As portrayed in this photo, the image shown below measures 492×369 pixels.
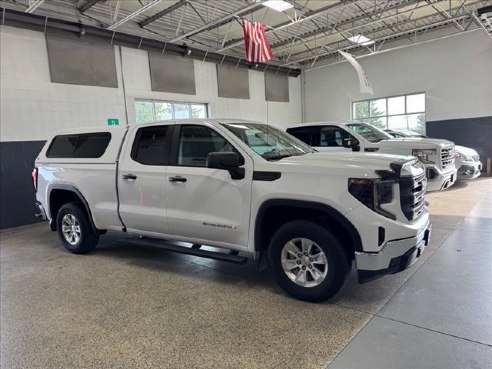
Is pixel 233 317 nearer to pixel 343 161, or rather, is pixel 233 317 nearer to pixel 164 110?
pixel 343 161

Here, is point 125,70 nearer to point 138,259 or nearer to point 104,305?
point 138,259

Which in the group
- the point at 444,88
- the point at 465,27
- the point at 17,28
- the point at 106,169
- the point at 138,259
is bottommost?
the point at 138,259

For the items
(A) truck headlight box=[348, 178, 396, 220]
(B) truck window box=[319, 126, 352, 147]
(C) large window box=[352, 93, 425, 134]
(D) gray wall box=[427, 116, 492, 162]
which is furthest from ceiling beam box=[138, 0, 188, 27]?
(D) gray wall box=[427, 116, 492, 162]

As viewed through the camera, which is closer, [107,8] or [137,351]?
[137,351]

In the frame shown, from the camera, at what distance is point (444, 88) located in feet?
41.2

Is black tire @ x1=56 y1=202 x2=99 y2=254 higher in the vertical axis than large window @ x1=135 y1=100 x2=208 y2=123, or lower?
lower

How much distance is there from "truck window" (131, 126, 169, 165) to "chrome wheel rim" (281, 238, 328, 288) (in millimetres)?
1759

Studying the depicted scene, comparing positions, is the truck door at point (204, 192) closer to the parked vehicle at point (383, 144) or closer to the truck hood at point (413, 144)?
the parked vehicle at point (383, 144)

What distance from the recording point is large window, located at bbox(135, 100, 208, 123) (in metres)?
10.5

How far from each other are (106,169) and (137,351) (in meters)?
2.58

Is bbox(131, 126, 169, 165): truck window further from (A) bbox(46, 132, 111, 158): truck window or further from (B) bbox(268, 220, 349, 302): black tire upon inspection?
(B) bbox(268, 220, 349, 302): black tire

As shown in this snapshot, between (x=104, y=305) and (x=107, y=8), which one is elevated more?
(x=107, y=8)

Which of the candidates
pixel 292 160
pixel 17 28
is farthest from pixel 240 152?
pixel 17 28

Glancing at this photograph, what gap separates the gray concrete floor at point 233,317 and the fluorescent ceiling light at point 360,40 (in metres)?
9.39
